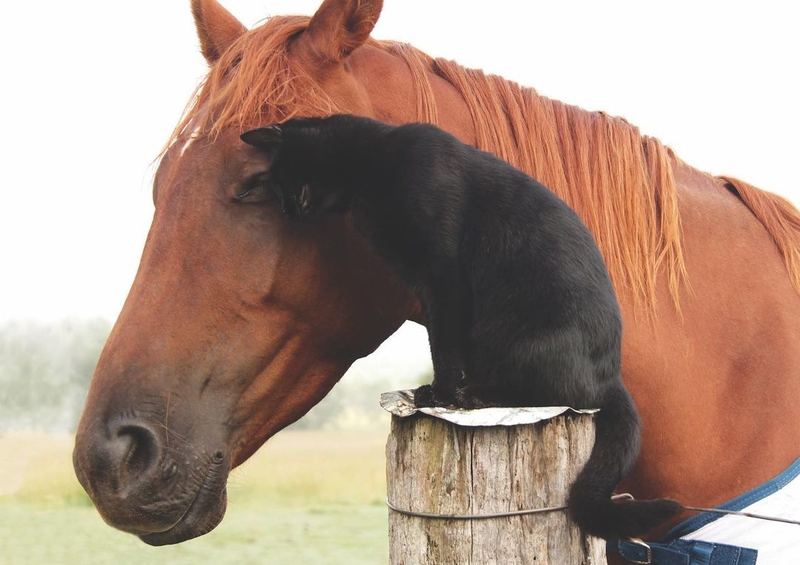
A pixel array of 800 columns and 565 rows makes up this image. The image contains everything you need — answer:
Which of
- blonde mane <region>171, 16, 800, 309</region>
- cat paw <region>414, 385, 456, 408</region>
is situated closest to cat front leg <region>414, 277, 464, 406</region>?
cat paw <region>414, 385, 456, 408</region>

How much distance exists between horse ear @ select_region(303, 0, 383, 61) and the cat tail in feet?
4.59

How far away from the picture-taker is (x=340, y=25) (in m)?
2.54

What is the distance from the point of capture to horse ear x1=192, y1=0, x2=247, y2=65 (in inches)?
117

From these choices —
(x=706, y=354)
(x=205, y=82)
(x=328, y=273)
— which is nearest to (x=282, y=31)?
(x=205, y=82)

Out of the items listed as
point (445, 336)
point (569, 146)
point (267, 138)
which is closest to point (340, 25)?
point (267, 138)

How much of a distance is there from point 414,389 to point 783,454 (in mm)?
1440

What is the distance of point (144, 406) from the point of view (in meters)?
2.13

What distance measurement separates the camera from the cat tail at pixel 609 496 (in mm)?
1661

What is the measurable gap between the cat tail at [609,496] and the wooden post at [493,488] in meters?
0.03

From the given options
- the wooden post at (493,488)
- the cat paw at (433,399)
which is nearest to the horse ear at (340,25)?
the cat paw at (433,399)

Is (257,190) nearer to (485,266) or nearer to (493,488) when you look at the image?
(485,266)

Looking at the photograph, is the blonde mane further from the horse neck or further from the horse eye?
the horse eye

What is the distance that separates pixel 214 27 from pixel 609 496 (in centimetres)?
214

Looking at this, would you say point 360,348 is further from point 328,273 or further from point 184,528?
point 184,528
